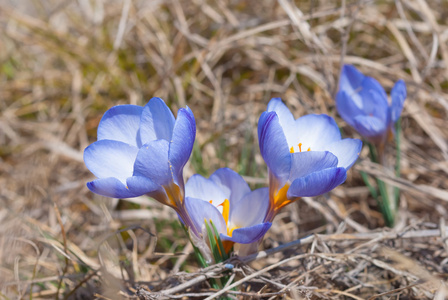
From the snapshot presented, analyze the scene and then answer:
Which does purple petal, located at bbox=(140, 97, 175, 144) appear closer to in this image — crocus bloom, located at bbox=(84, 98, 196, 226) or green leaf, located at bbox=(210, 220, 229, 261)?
crocus bloom, located at bbox=(84, 98, 196, 226)

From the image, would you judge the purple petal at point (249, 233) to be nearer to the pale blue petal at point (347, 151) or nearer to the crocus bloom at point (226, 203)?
the crocus bloom at point (226, 203)

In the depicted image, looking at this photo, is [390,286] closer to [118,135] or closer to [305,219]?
[305,219]

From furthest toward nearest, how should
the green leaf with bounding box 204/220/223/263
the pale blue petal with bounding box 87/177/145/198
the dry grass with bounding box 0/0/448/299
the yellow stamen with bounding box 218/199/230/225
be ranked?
1. the dry grass with bounding box 0/0/448/299
2. the yellow stamen with bounding box 218/199/230/225
3. the green leaf with bounding box 204/220/223/263
4. the pale blue petal with bounding box 87/177/145/198

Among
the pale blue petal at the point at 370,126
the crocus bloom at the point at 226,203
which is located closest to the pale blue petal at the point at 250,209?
the crocus bloom at the point at 226,203

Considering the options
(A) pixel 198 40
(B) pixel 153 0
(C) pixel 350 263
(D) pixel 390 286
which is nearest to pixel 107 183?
(C) pixel 350 263

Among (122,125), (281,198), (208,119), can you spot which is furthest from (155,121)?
(208,119)

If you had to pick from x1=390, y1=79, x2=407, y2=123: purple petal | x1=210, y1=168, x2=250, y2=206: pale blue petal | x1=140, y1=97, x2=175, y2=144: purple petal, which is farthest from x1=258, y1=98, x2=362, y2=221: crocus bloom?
x1=390, y1=79, x2=407, y2=123: purple petal

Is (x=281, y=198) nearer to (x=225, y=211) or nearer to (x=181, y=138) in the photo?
(x=225, y=211)

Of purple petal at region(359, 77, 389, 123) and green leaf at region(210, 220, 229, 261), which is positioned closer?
green leaf at region(210, 220, 229, 261)
